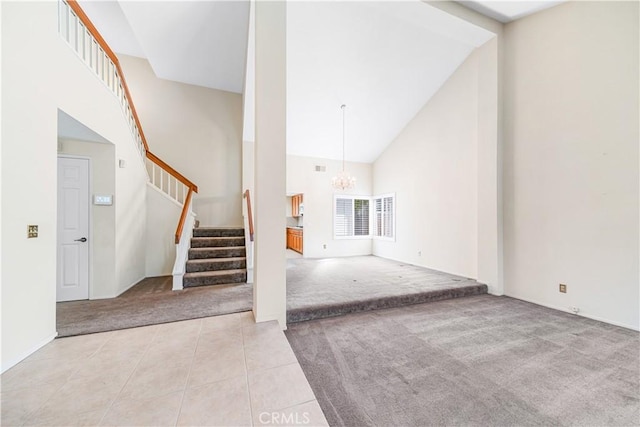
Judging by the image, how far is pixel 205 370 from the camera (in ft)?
5.51

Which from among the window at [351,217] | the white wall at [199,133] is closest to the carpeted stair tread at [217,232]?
the white wall at [199,133]

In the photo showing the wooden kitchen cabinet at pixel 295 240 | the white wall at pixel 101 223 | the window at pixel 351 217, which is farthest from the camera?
the wooden kitchen cabinet at pixel 295 240

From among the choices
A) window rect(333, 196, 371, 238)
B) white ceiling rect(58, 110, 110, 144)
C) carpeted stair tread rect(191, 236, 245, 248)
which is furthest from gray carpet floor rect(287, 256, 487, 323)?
white ceiling rect(58, 110, 110, 144)

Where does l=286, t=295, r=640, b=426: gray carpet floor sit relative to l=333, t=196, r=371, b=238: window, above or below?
below

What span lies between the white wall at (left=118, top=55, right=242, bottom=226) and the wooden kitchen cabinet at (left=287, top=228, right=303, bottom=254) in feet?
6.42

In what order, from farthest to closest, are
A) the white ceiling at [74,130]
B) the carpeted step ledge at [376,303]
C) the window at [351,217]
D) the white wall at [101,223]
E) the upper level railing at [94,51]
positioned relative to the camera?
the window at [351,217]
the white wall at [101,223]
the carpeted step ledge at [376,303]
the upper level railing at [94,51]
the white ceiling at [74,130]

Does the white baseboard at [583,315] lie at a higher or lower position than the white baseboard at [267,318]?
lower

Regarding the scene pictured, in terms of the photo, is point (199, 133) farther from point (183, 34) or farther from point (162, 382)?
point (162, 382)

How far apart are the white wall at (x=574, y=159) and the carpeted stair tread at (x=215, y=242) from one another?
4.93 m

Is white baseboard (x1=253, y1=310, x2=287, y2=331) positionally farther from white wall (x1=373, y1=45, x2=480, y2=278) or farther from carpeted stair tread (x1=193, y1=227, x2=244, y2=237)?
white wall (x1=373, y1=45, x2=480, y2=278)

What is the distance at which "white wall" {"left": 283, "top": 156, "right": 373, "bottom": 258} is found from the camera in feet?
22.4

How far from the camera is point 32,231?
1.97m

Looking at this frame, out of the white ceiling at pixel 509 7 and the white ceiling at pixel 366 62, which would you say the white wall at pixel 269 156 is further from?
the white ceiling at pixel 509 7

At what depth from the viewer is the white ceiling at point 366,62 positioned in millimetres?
3680
